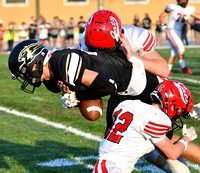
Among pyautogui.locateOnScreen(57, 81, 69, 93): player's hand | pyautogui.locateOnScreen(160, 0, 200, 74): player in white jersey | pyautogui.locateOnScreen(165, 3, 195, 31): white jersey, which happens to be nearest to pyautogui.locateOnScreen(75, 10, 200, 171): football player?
pyautogui.locateOnScreen(57, 81, 69, 93): player's hand

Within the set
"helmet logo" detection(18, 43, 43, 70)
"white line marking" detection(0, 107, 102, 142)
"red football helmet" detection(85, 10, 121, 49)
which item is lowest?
"white line marking" detection(0, 107, 102, 142)

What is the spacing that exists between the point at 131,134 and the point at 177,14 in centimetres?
895

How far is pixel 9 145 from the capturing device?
18.0ft

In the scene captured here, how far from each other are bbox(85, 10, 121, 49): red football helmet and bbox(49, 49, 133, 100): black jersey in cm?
11

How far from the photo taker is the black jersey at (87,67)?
10.4 ft

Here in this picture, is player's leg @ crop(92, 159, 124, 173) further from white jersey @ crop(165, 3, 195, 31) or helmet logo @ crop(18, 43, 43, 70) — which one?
white jersey @ crop(165, 3, 195, 31)

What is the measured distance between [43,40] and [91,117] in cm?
1814

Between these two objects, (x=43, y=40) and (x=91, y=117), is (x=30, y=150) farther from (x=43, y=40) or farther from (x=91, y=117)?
(x=43, y=40)

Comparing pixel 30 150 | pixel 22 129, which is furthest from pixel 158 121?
pixel 22 129

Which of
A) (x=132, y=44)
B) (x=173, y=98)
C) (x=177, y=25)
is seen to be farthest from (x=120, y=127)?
(x=177, y=25)

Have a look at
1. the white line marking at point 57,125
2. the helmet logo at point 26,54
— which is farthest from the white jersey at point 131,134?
the white line marking at point 57,125

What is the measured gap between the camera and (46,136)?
19.4 feet

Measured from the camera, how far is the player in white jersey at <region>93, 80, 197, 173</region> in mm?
3188

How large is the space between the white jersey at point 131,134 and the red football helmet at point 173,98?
166mm
